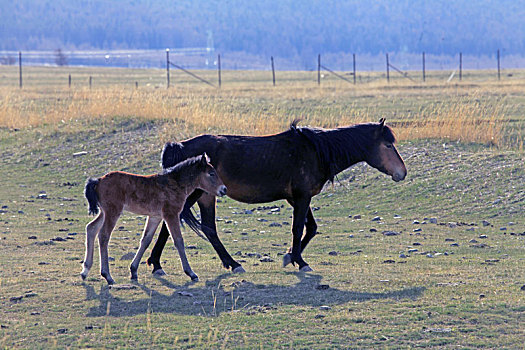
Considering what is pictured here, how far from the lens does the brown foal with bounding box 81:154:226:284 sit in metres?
8.90

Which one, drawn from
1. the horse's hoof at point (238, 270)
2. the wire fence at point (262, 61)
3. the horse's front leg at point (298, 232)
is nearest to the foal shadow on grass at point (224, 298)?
the horse's hoof at point (238, 270)

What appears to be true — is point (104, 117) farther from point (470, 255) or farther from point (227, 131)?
point (470, 255)

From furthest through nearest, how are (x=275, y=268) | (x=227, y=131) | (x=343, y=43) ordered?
(x=343, y=43) < (x=227, y=131) < (x=275, y=268)

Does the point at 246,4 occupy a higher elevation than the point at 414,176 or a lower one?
higher

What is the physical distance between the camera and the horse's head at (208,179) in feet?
30.5

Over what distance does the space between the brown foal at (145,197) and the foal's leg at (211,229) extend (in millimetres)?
788

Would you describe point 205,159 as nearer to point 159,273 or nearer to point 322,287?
point 159,273

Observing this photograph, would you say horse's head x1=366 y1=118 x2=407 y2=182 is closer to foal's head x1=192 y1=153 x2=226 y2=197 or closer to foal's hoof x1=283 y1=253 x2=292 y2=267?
foal's hoof x1=283 y1=253 x2=292 y2=267

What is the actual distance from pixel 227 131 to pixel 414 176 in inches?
221

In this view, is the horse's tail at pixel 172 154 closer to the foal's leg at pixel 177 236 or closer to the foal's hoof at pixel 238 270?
the foal's leg at pixel 177 236

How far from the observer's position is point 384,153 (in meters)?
10.6

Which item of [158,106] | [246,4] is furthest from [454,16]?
[158,106]

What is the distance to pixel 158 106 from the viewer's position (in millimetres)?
24406

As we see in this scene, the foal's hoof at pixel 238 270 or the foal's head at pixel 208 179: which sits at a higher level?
the foal's head at pixel 208 179
